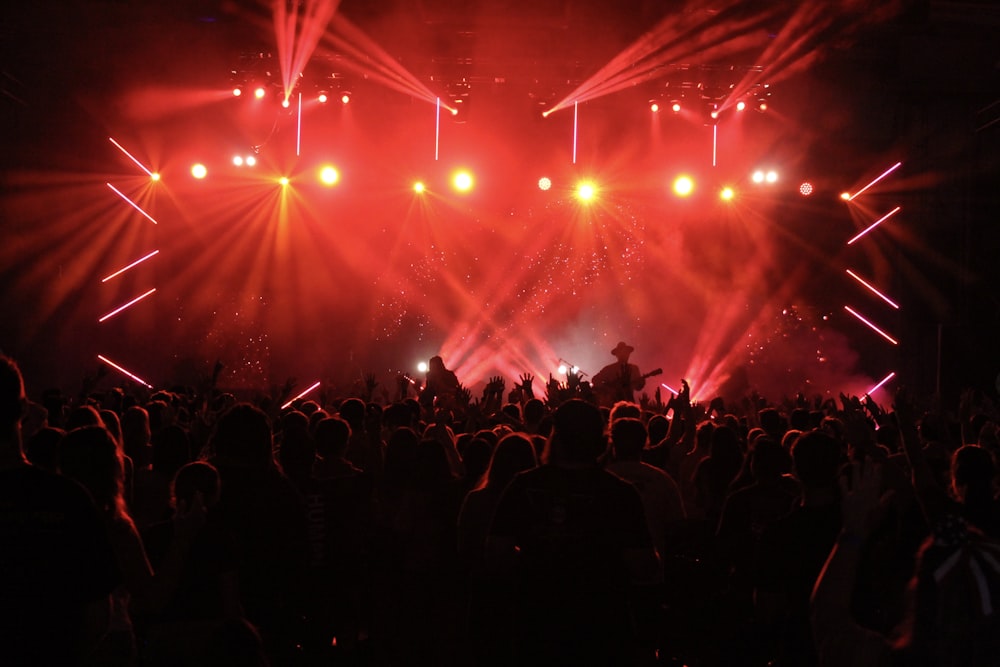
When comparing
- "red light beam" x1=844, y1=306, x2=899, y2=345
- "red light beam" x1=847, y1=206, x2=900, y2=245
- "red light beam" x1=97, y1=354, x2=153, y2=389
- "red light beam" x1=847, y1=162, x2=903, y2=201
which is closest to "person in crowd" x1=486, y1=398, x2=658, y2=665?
"red light beam" x1=97, y1=354, x2=153, y2=389

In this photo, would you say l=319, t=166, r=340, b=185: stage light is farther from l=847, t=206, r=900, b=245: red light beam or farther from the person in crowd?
the person in crowd

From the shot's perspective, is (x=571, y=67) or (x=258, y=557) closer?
(x=258, y=557)

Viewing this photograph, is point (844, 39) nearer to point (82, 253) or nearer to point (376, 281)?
point (376, 281)

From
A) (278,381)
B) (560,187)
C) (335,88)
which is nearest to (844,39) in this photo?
(560,187)

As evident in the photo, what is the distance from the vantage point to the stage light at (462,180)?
17.3 metres

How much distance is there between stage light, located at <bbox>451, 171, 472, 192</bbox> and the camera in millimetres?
17281

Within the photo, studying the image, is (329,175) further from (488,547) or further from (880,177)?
(488,547)

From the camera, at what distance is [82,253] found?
15.2 m

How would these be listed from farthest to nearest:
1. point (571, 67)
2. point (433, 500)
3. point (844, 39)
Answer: point (571, 67), point (844, 39), point (433, 500)

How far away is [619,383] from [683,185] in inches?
326

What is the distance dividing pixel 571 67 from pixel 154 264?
788 cm

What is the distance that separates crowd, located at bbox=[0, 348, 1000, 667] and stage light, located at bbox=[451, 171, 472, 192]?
39.4 feet

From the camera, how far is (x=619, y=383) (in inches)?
379

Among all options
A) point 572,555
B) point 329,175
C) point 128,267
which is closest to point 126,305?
point 128,267
